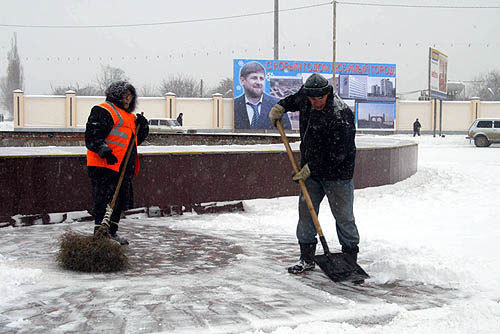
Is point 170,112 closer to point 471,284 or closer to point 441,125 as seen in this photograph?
point 441,125

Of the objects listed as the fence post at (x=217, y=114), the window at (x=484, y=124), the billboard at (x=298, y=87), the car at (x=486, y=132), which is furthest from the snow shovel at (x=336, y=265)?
the fence post at (x=217, y=114)

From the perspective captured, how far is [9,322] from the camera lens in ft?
11.1

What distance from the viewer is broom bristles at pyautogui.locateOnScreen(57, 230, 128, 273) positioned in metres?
4.73

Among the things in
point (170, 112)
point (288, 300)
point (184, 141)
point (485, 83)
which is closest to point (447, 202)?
point (288, 300)

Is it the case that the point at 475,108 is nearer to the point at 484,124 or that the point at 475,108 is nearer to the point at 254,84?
the point at 254,84

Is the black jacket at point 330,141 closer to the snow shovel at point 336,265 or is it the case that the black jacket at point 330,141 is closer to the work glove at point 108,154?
the snow shovel at point 336,265

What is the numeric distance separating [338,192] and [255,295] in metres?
1.13

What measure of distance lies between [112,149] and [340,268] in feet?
7.60

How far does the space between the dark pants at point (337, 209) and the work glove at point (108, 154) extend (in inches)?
67.9

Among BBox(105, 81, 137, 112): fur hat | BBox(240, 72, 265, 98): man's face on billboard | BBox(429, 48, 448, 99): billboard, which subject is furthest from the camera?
BBox(429, 48, 448, 99): billboard

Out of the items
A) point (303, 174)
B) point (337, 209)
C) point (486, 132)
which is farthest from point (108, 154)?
point (486, 132)

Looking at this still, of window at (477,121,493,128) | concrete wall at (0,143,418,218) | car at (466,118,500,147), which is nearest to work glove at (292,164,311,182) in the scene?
concrete wall at (0,143,418,218)

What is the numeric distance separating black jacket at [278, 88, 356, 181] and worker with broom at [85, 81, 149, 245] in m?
1.78

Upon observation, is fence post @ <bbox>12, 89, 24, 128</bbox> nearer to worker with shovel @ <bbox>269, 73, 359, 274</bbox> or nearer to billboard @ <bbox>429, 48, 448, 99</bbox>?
billboard @ <bbox>429, 48, 448, 99</bbox>
